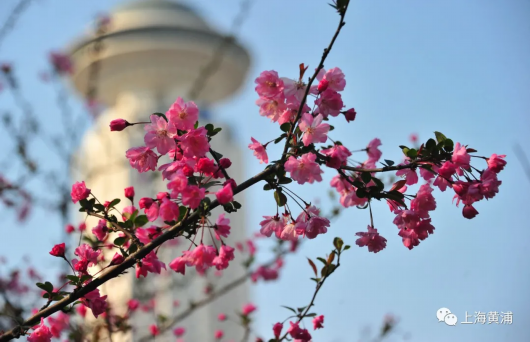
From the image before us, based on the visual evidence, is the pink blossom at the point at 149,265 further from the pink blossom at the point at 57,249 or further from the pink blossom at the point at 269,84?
the pink blossom at the point at 269,84

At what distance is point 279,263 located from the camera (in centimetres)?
428

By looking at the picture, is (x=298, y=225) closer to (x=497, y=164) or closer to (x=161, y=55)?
(x=497, y=164)

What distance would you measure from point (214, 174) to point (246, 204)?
8.87 meters

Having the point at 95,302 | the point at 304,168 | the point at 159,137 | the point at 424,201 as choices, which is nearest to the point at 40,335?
the point at 95,302

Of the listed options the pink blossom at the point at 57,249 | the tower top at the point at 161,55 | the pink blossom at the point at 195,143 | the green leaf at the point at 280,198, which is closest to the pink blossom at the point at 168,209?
the pink blossom at the point at 195,143

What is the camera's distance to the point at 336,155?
162 cm

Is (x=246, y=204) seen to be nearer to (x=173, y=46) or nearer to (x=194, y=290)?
(x=194, y=290)

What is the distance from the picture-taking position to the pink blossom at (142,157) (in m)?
1.70

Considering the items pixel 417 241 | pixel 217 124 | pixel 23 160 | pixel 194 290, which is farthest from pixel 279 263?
pixel 217 124

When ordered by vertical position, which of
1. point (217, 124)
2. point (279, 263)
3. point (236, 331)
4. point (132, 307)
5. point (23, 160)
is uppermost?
point (217, 124)

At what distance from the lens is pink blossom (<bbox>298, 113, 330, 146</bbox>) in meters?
1.60

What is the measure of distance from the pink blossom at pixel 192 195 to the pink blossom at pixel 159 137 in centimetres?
19

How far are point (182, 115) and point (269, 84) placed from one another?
0.25m

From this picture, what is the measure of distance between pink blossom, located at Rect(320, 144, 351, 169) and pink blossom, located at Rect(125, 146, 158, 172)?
455 mm
